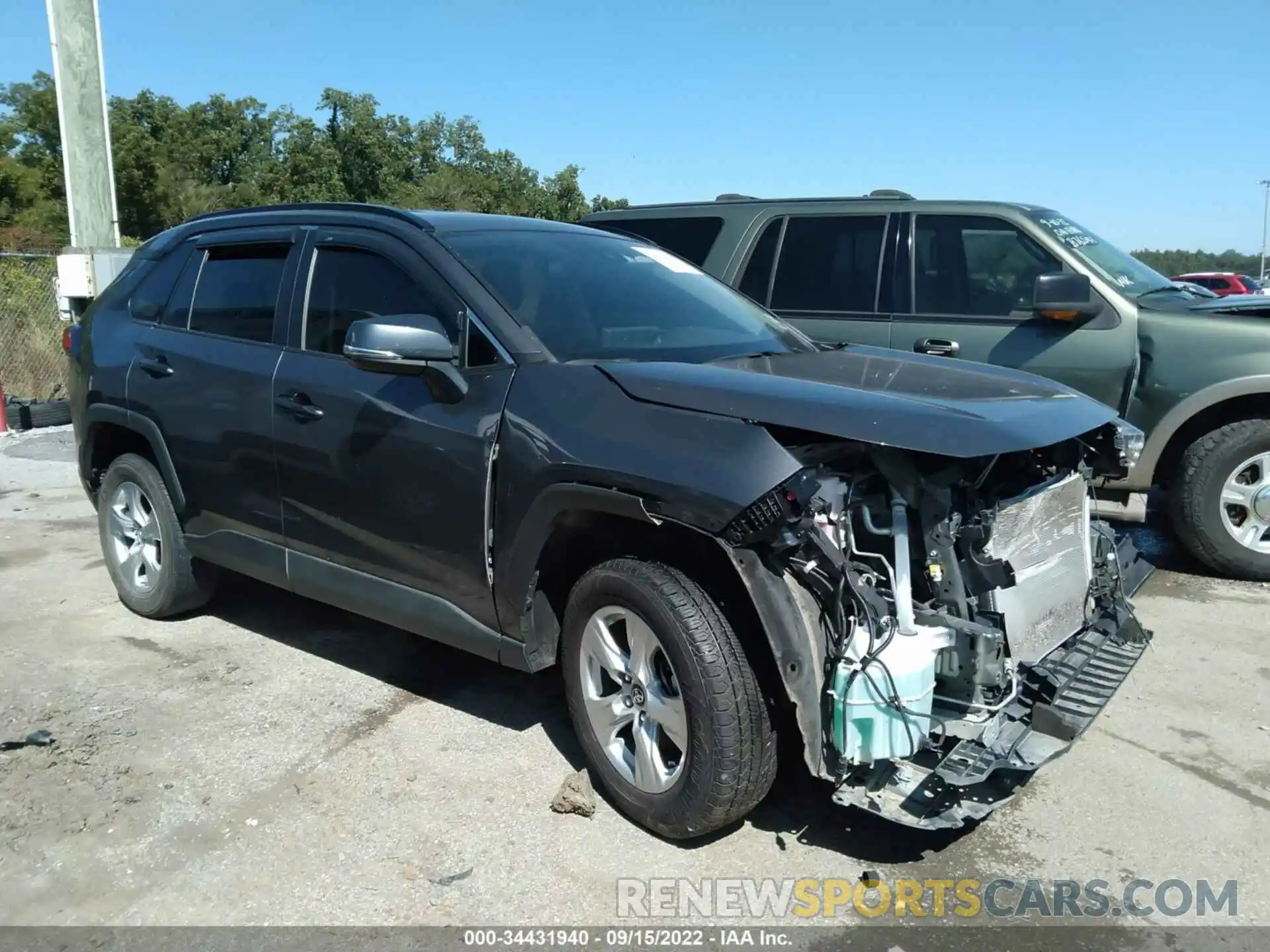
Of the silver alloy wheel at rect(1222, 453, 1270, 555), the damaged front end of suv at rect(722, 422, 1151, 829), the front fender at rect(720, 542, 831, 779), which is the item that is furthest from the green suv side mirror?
the front fender at rect(720, 542, 831, 779)

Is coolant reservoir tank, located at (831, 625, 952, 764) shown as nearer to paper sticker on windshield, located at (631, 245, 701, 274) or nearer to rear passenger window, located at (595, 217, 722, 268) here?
paper sticker on windshield, located at (631, 245, 701, 274)

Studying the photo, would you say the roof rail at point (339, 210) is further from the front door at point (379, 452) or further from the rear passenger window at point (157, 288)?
the rear passenger window at point (157, 288)

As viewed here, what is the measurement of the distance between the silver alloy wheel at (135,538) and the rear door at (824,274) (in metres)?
3.75

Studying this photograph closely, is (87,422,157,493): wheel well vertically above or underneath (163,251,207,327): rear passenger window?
underneath

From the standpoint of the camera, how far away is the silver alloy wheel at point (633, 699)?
3.05m

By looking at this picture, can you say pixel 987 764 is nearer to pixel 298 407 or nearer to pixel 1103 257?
pixel 298 407

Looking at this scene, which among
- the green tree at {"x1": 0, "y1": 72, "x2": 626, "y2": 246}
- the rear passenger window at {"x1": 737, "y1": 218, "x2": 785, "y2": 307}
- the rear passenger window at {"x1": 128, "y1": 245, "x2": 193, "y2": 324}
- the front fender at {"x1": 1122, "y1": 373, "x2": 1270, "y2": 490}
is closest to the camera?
the rear passenger window at {"x1": 128, "y1": 245, "x2": 193, "y2": 324}

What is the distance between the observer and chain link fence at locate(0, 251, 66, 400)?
1195 cm

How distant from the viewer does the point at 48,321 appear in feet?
40.7

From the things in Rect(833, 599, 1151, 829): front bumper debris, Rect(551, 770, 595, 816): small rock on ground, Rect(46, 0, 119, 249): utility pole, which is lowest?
Rect(551, 770, 595, 816): small rock on ground

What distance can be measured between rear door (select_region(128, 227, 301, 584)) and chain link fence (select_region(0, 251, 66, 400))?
841 cm

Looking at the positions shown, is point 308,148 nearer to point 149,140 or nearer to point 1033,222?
point 149,140

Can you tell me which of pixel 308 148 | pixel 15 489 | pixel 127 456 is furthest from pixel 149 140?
pixel 127 456

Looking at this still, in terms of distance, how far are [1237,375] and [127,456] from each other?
18.7 ft
